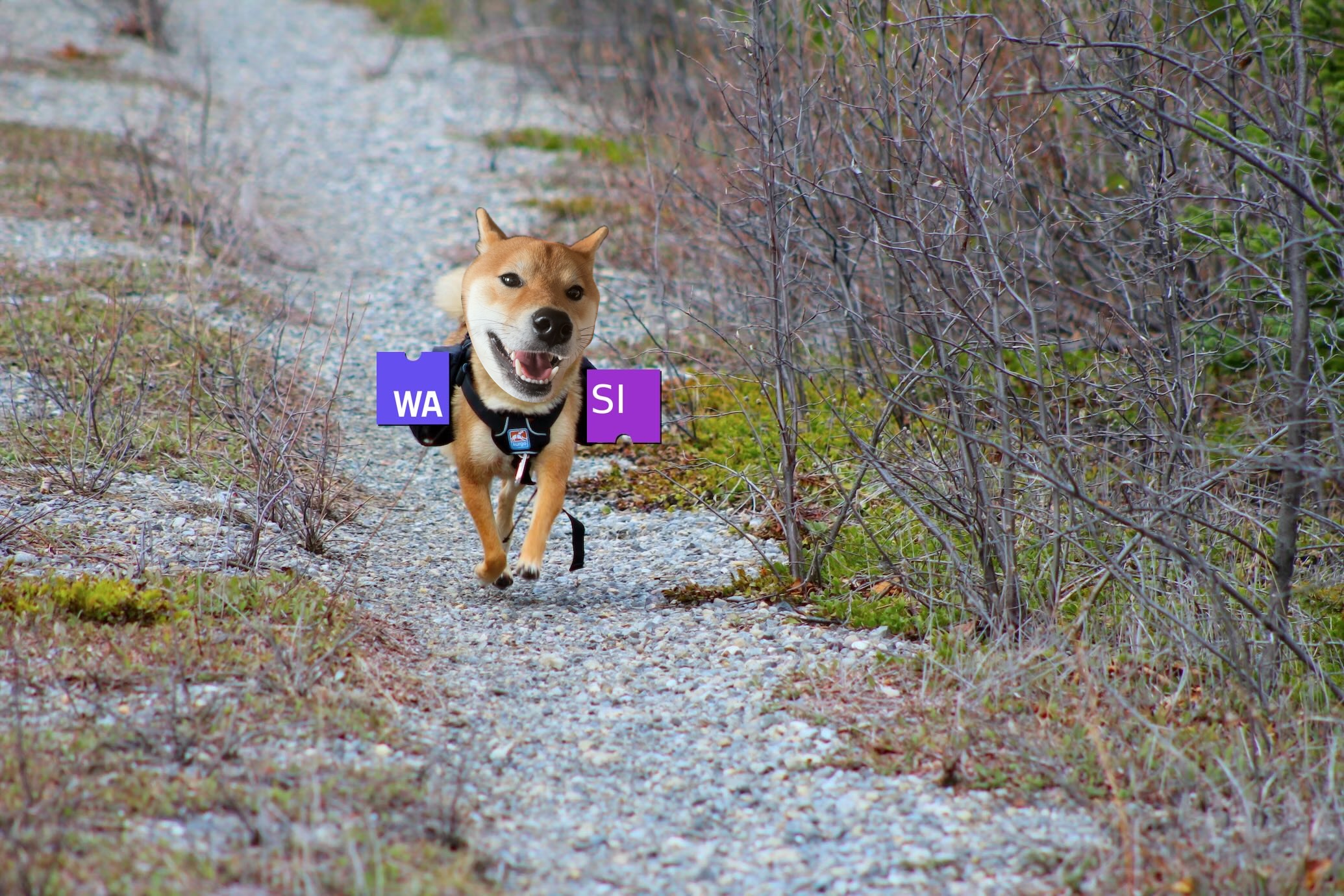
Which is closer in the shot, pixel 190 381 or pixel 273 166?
pixel 190 381

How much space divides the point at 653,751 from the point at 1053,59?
17.6 ft

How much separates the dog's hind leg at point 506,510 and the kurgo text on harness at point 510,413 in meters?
0.38

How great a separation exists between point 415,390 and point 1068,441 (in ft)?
9.09

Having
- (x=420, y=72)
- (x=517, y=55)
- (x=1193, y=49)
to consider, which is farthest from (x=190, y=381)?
(x=420, y=72)

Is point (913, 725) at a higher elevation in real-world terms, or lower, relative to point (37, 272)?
lower

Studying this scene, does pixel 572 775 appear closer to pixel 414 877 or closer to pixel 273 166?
pixel 414 877

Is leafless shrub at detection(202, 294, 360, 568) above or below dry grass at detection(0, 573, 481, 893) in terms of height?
above

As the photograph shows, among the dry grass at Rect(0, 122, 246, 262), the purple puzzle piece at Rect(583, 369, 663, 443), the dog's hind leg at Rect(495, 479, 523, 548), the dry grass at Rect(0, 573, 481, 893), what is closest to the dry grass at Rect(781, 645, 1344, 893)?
the purple puzzle piece at Rect(583, 369, 663, 443)

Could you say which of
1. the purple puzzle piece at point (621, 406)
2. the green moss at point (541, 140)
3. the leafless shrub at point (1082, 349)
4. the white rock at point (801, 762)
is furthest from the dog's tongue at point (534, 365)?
the green moss at point (541, 140)

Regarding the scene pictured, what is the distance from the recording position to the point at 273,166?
15.2 metres

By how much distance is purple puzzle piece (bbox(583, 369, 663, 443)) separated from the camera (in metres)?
5.34

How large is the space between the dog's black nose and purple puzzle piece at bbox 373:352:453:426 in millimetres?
635

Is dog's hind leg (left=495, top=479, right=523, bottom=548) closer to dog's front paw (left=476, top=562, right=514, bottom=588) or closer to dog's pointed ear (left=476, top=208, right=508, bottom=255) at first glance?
dog's front paw (left=476, top=562, right=514, bottom=588)

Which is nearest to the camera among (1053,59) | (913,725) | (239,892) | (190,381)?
(239,892)
